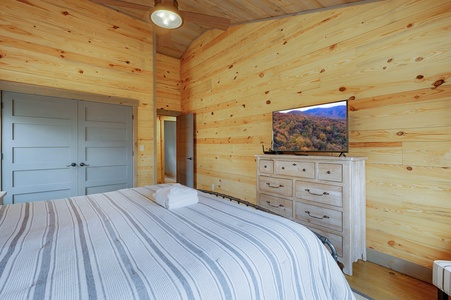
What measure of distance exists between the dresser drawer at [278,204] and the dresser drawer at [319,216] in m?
0.08

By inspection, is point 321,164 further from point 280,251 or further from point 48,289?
point 48,289

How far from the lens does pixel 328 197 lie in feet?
6.77

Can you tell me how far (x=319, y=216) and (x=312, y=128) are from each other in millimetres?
974

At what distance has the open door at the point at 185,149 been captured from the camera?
469cm

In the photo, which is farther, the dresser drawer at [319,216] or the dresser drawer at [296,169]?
the dresser drawer at [296,169]

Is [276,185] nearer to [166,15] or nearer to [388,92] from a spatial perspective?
[388,92]

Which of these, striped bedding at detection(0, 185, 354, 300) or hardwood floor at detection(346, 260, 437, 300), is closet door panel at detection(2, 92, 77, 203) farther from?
hardwood floor at detection(346, 260, 437, 300)

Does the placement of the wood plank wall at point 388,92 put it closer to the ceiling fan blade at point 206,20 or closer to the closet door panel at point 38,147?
the ceiling fan blade at point 206,20

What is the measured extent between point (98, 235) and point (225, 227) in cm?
65

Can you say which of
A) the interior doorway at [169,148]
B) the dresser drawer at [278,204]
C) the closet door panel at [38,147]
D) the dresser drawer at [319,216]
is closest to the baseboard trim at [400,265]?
the dresser drawer at [319,216]

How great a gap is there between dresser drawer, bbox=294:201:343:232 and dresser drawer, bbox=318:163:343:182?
12.2 inches

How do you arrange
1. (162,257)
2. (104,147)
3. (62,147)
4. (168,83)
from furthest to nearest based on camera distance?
(168,83), (104,147), (62,147), (162,257)

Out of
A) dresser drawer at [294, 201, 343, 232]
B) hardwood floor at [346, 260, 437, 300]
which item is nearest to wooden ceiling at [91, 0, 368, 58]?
dresser drawer at [294, 201, 343, 232]

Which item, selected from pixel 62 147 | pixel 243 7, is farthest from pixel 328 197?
pixel 62 147
